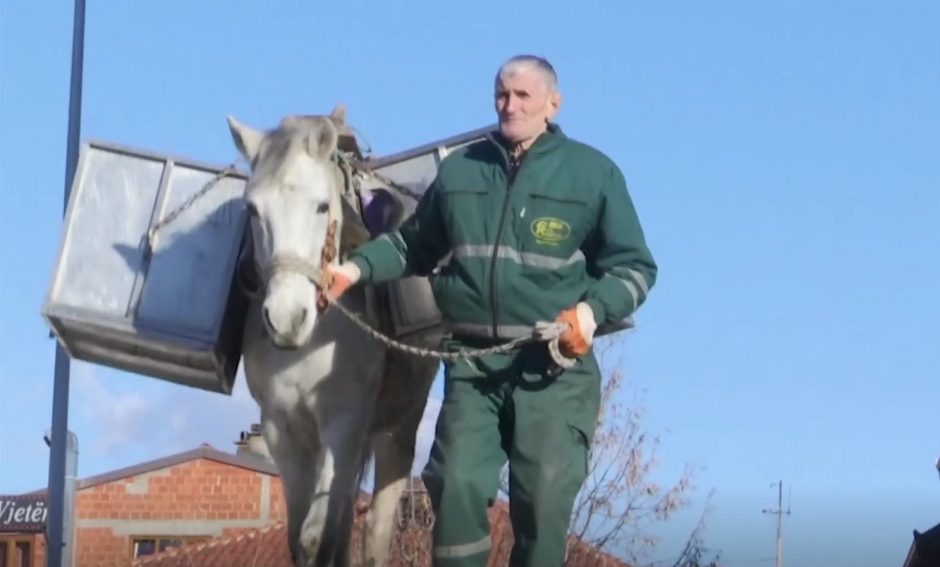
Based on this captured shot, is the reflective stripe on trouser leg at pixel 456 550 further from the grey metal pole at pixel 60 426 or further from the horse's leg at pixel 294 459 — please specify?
the grey metal pole at pixel 60 426

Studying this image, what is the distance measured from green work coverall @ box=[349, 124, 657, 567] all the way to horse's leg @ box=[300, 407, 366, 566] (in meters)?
1.30

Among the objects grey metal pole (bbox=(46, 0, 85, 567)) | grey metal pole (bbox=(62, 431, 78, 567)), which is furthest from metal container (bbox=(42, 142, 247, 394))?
grey metal pole (bbox=(62, 431, 78, 567))

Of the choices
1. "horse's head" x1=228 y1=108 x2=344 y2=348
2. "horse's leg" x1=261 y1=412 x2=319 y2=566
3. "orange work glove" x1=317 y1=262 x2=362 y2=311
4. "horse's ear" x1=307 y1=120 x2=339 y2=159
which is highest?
"horse's ear" x1=307 y1=120 x2=339 y2=159

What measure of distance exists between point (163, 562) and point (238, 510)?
996 cm

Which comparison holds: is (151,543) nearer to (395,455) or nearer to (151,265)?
(395,455)

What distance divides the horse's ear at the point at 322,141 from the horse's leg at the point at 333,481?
1091 millimetres

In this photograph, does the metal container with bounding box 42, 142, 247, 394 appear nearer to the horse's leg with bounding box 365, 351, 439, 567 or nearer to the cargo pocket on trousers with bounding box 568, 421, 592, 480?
the horse's leg with bounding box 365, 351, 439, 567

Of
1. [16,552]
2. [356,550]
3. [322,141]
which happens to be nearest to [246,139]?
[322,141]

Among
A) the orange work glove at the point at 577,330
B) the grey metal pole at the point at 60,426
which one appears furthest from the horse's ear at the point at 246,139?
the grey metal pole at the point at 60,426

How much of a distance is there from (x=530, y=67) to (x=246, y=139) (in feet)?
5.00

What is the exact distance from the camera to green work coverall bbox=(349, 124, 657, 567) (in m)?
6.47

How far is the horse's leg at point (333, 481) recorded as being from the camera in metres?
7.97

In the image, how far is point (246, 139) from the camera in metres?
7.74

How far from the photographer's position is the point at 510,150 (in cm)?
675
